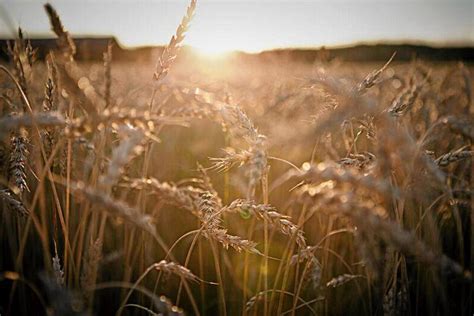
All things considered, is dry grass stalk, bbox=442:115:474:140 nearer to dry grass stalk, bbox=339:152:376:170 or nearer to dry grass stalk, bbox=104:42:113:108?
dry grass stalk, bbox=339:152:376:170

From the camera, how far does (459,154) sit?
167 centimetres

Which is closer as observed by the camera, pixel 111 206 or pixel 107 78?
pixel 111 206

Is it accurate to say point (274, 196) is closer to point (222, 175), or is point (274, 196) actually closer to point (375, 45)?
point (222, 175)

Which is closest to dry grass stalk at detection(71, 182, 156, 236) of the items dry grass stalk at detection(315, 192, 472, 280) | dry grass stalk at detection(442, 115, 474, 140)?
dry grass stalk at detection(315, 192, 472, 280)

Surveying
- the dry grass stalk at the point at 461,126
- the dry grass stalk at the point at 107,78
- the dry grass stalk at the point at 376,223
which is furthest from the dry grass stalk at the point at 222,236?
the dry grass stalk at the point at 461,126

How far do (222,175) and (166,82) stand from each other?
219 centimetres

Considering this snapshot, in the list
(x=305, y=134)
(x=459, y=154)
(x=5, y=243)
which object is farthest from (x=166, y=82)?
(x=5, y=243)

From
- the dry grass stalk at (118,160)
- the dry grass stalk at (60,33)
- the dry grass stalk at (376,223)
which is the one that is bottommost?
the dry grass stalk at (376,223)

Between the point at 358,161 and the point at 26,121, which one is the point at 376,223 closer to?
the point at 26,121

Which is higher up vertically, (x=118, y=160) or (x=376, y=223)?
(x=118, y=160)

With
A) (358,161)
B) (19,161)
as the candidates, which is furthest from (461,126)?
(19,161)

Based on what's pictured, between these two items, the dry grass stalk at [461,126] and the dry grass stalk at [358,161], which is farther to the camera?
the dry grass stalk at [358,161]

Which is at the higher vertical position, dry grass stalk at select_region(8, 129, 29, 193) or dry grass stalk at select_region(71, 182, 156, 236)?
dry grass stalk at select_region(8, 129, 29, 193)

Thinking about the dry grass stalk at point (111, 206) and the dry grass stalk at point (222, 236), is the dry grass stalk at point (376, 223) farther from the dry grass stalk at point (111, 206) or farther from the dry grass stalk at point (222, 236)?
the dry grass stalk at point (222, 236)
